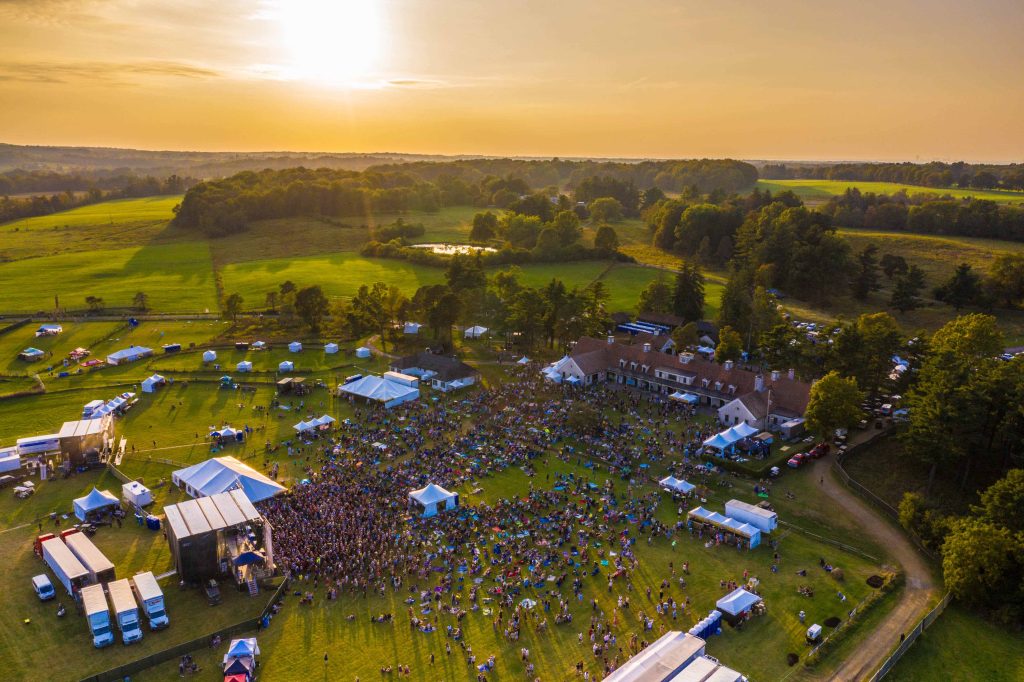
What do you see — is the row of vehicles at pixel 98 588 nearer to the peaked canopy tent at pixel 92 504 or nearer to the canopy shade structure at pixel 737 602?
the peaked canopy tent at pixel 92 504

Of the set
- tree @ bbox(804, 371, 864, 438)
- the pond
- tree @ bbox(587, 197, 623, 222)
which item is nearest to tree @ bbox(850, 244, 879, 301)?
tree @ bbox(804, 371, 864, 438)

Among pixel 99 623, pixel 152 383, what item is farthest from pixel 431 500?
pixel 152 383

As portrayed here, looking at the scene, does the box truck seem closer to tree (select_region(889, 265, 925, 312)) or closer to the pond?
tree (select_region(889, 265, 925, 312))

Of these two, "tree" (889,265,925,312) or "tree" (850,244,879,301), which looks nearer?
"tree" (889,265,925,312)

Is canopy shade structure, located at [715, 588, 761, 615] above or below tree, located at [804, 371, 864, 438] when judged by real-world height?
below

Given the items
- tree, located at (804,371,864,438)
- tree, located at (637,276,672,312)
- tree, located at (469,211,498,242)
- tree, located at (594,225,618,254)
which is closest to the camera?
tree, located at (804,371,864,438)

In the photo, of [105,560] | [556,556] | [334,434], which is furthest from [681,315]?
[105,560]

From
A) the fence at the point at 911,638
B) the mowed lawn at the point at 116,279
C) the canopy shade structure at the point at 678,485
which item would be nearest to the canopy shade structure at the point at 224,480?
the canopy shade structure at the point at 678,485
